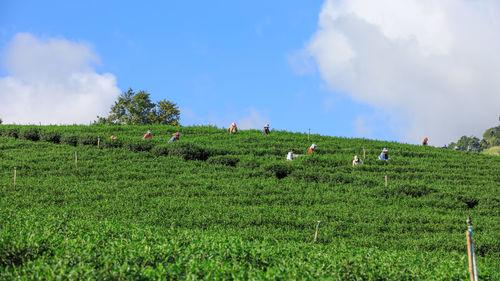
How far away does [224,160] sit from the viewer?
112 ft

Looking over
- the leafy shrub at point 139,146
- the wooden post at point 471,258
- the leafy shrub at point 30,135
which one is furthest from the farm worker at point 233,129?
the wooden post at point 471,258

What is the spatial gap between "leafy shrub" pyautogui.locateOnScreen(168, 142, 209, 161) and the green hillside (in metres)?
0.11

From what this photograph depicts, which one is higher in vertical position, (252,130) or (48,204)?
(252,130)

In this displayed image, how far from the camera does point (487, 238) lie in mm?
20703

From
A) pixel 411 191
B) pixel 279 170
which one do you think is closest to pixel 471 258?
pixel 411 191

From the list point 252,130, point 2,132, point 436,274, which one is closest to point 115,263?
point 436,274

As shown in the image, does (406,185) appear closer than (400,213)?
No

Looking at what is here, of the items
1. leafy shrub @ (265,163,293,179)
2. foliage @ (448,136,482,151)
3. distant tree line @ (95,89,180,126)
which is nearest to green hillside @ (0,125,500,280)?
leafy shrub @ (265,163,293,179)

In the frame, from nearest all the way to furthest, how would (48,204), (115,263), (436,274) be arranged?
(115,263) → (436,274) → (48,204)

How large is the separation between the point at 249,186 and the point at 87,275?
18713 mm

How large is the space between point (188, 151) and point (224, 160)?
10.6 feet

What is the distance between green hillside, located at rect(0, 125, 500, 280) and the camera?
11602 mm

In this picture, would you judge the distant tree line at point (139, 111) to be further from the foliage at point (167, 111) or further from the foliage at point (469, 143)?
the foliage at point (469, 143)

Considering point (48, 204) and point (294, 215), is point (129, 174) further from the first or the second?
point (294, 215)
